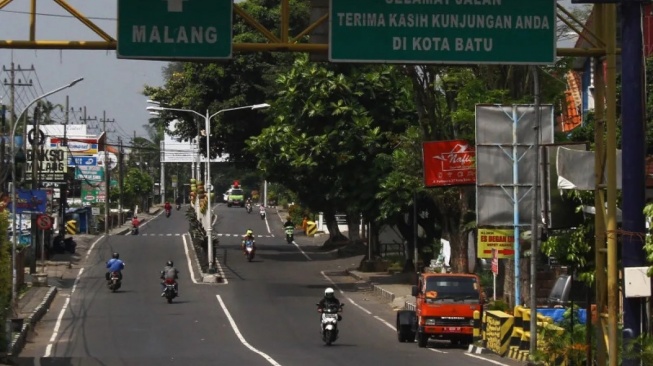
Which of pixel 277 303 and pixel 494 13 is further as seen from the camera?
pixel 277 303

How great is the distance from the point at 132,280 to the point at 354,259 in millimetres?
15539

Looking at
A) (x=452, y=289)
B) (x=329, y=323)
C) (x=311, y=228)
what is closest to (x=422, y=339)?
(x=452, y=289)

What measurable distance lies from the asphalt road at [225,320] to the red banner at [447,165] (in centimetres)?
422

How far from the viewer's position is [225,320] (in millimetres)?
35594

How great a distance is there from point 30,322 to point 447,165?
497 inches

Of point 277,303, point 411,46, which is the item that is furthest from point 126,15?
point 277,303

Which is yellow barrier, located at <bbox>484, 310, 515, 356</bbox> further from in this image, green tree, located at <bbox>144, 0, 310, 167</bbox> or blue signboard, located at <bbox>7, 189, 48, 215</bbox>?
green tree, located at <bbox>144, 0, 310, 167</bbox>

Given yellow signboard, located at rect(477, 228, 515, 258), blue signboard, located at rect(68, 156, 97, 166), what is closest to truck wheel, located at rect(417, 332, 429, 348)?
yellow signboard, located at rect(477, 228, 515, 258)

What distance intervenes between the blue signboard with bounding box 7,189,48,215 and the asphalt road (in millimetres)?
3697

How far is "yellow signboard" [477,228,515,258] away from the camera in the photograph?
2861cm

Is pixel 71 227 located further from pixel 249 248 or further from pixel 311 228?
pixel 249 248

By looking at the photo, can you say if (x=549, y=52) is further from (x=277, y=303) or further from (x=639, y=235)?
(x=277, y=303)

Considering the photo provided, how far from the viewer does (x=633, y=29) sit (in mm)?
13828

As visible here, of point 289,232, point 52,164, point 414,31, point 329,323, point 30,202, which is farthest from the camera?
point 289,232
